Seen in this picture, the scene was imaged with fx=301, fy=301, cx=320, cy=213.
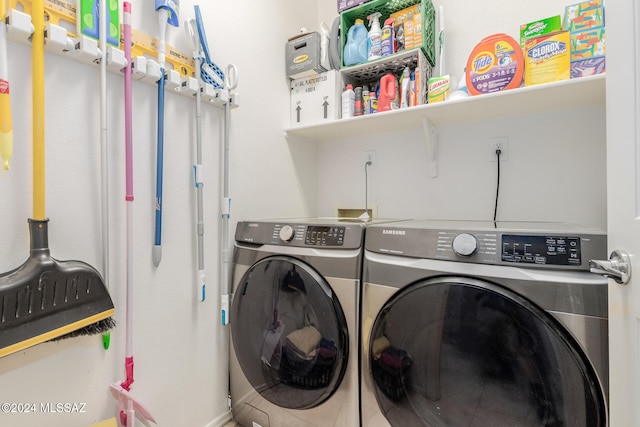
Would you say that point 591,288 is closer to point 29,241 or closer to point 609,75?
point 609,75

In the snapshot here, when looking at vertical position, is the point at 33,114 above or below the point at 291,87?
below

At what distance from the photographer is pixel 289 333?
1.17 metres

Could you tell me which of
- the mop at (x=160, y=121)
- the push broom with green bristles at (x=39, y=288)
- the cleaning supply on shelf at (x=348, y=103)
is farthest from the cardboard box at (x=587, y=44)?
the push broom with green bristles at (x=39, y=288)

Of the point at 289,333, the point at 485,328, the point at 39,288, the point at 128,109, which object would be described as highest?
the point at 128,109

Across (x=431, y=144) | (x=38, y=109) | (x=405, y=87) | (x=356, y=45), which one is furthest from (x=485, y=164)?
(x=38, y=109)

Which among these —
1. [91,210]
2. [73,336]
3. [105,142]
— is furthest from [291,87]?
[73,336]

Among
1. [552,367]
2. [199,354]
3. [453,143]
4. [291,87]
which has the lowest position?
[199,354]

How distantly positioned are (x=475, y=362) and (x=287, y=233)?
76 centimetres

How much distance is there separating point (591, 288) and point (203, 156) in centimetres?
135

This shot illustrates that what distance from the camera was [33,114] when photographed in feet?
2.61

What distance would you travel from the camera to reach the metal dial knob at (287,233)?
122 cm

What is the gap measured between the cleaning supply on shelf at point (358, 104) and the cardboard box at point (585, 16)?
894 millimetres

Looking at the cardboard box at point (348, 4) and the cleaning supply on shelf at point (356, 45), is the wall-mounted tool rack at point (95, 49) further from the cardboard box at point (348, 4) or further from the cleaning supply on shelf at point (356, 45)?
the cardboard box at point (348, 4)

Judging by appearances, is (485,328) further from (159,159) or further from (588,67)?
(159,159)
